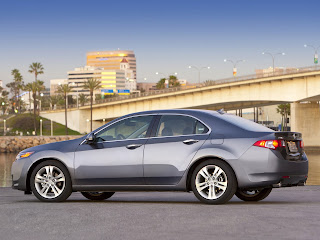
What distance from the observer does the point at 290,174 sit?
9.84 metres

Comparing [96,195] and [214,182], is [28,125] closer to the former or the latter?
[96,195]

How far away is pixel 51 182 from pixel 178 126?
2.23m

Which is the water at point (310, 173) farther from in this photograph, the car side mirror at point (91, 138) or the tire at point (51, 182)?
the car side mirror at point (91, 138)

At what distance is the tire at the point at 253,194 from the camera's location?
35.3 ft

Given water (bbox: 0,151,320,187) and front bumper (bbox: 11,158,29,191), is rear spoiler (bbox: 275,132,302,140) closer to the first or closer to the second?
front bumper (bbox: 11,158,29,191)

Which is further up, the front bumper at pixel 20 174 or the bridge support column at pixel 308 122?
the bridge support column at pixel 308 122

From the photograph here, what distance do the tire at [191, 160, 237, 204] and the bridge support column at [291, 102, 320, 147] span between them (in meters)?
71.4

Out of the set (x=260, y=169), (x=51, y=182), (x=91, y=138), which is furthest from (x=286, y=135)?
(x=51, y=182)
